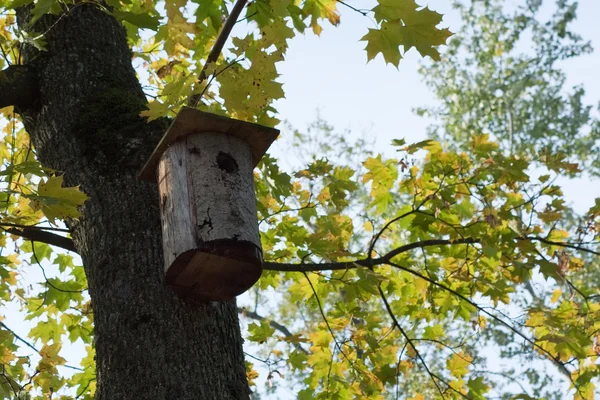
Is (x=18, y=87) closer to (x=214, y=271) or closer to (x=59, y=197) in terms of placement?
(x=59, y=197)

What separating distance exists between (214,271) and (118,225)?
377 mm

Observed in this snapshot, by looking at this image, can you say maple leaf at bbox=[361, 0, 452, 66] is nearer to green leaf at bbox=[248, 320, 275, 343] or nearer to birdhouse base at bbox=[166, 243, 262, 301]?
birdhouse base at bbox=[166, 243, 262, 301]

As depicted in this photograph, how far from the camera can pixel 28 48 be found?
122 inches

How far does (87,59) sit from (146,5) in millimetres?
761

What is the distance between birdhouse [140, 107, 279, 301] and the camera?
2.24 metres

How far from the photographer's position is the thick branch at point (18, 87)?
111 inches

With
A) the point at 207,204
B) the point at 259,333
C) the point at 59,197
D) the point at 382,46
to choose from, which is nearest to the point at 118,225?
the point at 59,197

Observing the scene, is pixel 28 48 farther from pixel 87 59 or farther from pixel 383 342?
pixel 383 342

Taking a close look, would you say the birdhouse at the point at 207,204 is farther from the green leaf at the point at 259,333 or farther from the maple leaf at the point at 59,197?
the green leaf at the point at 259,333

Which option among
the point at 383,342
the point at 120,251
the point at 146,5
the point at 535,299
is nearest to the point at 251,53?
the point at 120,251

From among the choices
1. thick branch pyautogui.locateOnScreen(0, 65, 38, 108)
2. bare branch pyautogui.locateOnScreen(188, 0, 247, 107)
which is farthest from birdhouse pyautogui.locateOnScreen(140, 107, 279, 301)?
thick branch pyautogui.locateOnScreen(0, 65, 38, 108)

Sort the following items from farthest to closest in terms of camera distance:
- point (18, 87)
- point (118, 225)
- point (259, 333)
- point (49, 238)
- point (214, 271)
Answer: point (259, 333) → point (18, 87) → point (49, 238) → point (118, 225) → point (214, 271)

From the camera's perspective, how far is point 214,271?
7.44 feet

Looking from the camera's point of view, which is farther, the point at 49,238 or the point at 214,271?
the point at 49,238
